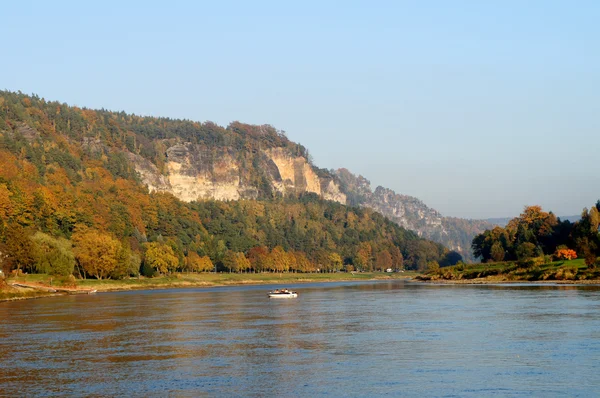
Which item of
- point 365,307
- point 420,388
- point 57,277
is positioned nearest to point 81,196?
point 57,277

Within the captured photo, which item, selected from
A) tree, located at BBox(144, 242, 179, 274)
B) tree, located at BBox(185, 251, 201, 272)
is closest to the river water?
tree, located at BBox(144, 242, 179, 274)

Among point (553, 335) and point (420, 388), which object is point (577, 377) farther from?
point (553, 335)

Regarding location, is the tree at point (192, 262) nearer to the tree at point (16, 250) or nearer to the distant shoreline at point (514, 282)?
→ the distant shoreline at point (514, 282)

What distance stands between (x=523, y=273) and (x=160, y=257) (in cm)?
7580

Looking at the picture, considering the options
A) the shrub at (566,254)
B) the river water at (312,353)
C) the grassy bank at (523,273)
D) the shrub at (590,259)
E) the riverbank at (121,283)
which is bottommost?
the river water at (312,353)

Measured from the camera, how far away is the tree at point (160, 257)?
163 meters

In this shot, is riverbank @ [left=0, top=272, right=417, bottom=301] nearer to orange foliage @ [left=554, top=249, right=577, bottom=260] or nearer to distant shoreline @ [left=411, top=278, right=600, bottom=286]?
distant shoreline @ [left=411, top=278, right=600, bottom=286]

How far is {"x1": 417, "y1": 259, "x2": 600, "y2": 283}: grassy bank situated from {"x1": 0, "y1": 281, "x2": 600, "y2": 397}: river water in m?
45.2

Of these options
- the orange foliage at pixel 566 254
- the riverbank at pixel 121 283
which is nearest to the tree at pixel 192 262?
the riverbank at pixel 121 283

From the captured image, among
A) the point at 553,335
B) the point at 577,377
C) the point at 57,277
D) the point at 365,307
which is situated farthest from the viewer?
the point at 57,277

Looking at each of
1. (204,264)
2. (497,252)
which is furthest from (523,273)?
(204,264)

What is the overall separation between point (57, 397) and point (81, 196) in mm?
143963

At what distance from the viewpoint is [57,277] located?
126 m

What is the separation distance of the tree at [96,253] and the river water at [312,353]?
65640 mm
